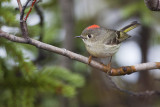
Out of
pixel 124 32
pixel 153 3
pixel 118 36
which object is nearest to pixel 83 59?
pixel 153 3

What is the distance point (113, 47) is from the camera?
2.51 meters

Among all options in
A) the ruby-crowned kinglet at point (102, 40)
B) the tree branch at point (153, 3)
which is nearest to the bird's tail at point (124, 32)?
→ the ruby-crowned kinglet at point (102, 40)

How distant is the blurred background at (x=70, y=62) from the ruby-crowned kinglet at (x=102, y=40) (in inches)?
12.7

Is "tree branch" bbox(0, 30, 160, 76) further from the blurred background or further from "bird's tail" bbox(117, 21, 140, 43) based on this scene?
"bird's tail" bbox(117, 21, 140, 43)

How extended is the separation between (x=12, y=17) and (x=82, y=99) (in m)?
2.09

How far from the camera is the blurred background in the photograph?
2.20m

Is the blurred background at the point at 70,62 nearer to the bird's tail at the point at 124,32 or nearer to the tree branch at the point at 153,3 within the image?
the bird's tail at the point at 124,32

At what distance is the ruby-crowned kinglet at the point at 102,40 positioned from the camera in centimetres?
240

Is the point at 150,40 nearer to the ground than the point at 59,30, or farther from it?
nearer to the ground

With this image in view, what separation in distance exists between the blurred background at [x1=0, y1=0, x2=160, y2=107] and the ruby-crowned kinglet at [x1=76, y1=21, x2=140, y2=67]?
0.32 m

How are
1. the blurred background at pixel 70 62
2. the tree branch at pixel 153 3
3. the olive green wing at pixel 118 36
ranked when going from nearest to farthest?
the tree branch at pixel 153 3 < the blurred background at pixel 70 62 < the olive green wing at pixel 118 36

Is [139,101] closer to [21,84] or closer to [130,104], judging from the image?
[130,104]

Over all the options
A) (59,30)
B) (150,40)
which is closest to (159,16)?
(150,40)

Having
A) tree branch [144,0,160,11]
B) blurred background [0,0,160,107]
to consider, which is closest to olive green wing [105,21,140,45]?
blurred background [0,0,160,107]
